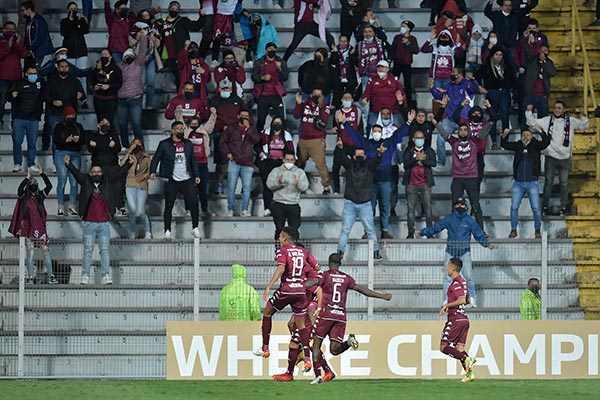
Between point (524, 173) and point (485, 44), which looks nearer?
point (524, 173)

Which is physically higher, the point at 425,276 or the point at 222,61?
the point at 222,61

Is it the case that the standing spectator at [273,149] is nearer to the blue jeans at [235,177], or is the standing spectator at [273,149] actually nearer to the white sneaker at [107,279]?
the blue jeans at [235,177]

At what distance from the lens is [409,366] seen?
2336cm

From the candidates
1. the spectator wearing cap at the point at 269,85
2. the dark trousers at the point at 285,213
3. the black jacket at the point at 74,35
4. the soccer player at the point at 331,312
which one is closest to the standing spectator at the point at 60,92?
the black jacket at the point at 74,35

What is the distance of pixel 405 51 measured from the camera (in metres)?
28.9

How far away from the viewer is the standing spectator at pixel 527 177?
2652cm

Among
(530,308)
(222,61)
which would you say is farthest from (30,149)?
(530,308)

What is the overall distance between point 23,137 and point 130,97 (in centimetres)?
211

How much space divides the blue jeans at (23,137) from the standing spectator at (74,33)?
7.34ft

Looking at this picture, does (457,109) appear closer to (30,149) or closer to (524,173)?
(524,173)

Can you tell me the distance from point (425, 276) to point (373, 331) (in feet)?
4.64

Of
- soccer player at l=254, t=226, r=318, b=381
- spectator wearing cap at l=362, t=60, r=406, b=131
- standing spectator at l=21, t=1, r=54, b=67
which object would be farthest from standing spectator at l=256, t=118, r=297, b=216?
soccer player at l=254, t=226, r=318, b=381

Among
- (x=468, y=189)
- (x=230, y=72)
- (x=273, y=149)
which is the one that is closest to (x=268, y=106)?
(x=230, y=72)

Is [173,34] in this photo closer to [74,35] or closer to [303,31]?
[74,35]
